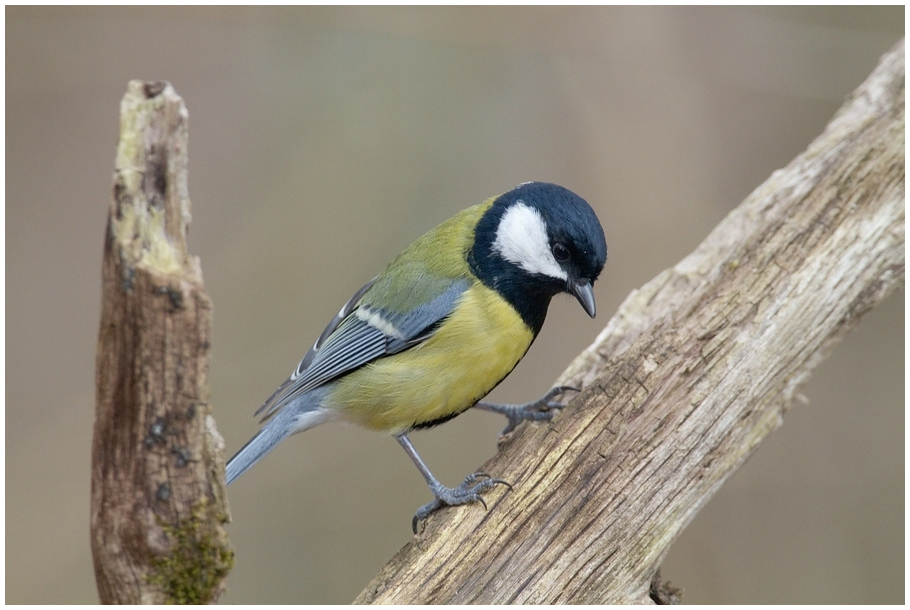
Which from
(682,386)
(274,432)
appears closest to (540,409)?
(682,386)

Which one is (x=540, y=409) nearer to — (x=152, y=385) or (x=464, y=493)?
(x=464, y=493)

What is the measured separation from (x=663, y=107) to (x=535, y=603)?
3124mm

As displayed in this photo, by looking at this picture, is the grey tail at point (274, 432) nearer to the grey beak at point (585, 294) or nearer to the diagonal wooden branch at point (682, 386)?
the diagonal wooden branch at point (682, 386)

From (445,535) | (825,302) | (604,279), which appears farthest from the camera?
(604,279)

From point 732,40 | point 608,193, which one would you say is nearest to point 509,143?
point 608,193

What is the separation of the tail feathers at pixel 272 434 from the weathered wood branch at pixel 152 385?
651 mm

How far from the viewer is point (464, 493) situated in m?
2.21

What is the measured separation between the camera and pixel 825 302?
96.8 inches

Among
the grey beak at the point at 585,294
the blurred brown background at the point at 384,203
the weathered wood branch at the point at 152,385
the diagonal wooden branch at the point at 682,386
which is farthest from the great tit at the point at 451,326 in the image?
the blurred brown background at the point at 384,203

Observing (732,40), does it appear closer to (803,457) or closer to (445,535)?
(803,457)

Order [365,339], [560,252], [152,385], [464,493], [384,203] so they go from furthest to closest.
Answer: [384,203]
[365,339]
[560,252]
[464,493]
[152,385]

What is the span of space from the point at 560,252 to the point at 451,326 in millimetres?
415

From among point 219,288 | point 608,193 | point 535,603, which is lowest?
point 535,603

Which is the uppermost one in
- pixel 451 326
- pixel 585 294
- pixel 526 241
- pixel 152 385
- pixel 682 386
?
pixel 152 385
